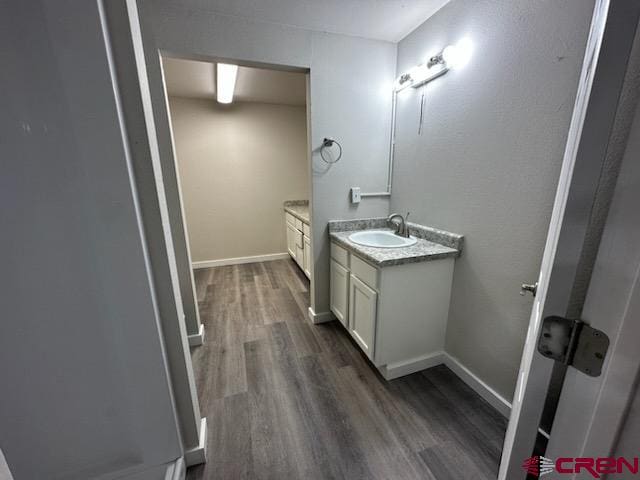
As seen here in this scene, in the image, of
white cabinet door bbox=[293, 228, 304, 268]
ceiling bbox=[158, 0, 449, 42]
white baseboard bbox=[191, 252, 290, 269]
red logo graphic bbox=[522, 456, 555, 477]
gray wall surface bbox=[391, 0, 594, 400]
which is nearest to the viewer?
red logo graphic bbox=[522, 456, 555, 477]

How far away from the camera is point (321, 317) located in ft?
7.50

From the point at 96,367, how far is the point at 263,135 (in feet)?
11.1

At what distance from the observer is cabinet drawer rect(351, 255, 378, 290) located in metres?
1.51

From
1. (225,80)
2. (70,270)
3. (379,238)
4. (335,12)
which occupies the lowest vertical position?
(379,238)

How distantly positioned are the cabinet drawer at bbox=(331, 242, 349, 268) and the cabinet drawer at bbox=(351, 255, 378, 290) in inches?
3.7

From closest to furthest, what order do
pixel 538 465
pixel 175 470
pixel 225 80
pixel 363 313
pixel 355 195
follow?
1. pixel 538 465
2. pixel 175 470
3. pixel 363 313
4. pixel 355 195
5. pixel 225 80

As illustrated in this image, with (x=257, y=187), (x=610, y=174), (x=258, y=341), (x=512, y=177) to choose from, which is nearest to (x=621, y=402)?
(x=610, y=174)

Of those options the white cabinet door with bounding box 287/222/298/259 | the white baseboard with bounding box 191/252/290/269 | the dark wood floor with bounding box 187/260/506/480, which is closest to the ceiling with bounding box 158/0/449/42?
the white cabinet door with bounding box 287/222/298/259

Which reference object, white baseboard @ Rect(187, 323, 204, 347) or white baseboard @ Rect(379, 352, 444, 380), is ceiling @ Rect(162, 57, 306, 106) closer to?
white baseboard @ Rect(187, 323, 204, 347)

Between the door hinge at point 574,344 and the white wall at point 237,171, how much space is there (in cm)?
368

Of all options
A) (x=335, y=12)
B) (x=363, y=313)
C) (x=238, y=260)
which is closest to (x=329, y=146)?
(x=335, y=12)

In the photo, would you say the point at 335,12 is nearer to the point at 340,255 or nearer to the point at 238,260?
the point at 340,255

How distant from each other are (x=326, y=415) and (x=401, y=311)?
2.40 feet

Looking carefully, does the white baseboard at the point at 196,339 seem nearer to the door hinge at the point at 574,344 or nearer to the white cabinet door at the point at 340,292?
the white cabinet door at the point at 340,292
